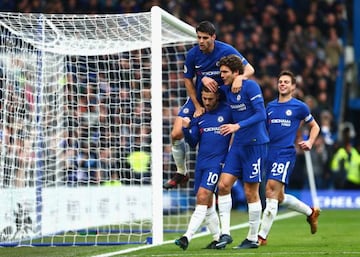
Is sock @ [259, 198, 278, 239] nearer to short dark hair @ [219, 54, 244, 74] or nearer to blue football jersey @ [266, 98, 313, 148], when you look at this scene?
blue football jersey @ [266, 98, 313, 148]

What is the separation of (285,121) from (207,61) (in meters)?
1.33

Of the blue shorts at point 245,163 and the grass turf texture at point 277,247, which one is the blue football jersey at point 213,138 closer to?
the blue shorts at point 245,163

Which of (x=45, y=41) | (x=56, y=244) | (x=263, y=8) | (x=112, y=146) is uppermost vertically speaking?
(x=263, y=8)

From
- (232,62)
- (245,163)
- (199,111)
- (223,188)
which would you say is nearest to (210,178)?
(223,188)

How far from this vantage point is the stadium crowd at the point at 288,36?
83.8ft

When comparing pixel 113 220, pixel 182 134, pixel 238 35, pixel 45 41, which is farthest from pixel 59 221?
pixel 238 35

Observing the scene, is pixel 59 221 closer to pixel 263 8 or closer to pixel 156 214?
pixel 156 214

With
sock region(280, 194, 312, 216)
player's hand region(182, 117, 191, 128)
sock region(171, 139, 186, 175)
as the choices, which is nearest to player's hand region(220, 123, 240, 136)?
player's hand region(182, 117, 191, 128)

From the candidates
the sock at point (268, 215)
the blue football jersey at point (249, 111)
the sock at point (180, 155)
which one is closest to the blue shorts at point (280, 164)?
the sock at point (268, 215)

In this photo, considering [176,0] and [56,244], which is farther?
[176,0]

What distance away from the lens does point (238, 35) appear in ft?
88.4

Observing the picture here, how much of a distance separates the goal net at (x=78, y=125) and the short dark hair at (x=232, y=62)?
160 centimetres

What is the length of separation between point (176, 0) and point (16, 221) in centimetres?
1433

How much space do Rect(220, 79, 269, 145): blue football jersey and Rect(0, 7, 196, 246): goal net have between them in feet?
4.58
